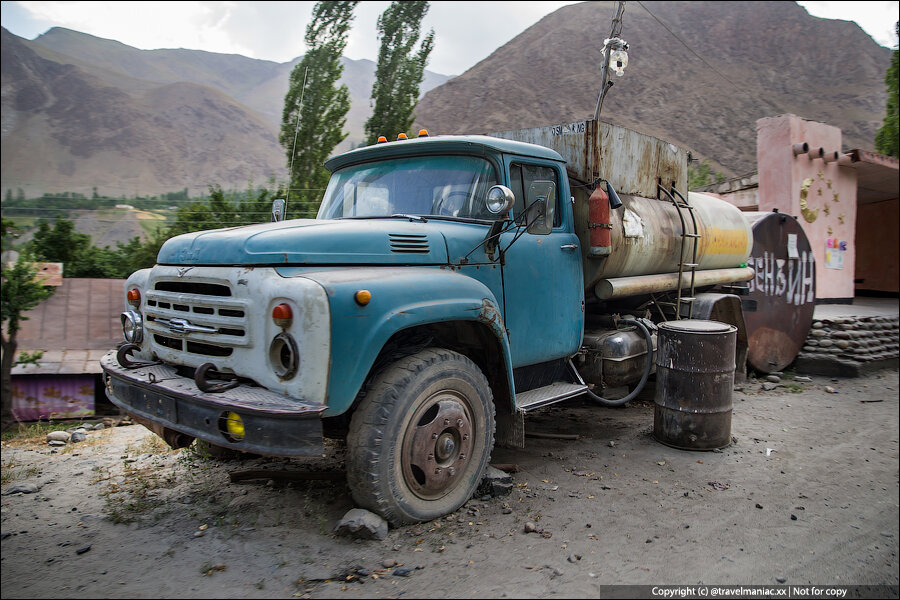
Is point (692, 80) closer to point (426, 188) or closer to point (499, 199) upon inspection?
point (426, 188)

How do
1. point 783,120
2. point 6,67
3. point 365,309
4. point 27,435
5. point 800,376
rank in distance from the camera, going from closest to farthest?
point 365,309, point 27,435, point 800,376, point 783,120, point 6,67

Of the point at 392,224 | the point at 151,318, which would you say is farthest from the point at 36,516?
the point at 392,224

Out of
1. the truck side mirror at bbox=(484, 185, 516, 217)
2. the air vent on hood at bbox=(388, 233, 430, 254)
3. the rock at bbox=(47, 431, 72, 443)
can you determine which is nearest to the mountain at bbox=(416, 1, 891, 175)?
the rock at bbox=(47, 431, 72, 443)

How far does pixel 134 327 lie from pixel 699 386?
438 centimetres

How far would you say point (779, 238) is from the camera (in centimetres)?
880

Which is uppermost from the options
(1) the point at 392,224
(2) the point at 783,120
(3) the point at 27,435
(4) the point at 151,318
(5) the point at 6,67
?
(5) the point at 6,67

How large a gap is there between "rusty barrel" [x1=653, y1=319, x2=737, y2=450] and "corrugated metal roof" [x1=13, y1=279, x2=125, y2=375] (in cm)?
949

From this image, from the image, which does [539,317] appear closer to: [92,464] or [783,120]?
[92,464]

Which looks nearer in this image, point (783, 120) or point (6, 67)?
point (783, 120)

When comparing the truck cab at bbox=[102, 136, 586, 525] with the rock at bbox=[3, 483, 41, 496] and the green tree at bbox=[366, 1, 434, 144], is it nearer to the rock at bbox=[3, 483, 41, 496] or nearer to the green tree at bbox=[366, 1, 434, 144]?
the rock at bbox=[3, 483, 41, 496]

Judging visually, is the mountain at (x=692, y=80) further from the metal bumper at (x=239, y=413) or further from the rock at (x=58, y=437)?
the metal bumper at (x=239, y=413)

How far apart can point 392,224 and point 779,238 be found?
7.35 m

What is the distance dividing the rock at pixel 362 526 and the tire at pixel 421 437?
0.15 feet

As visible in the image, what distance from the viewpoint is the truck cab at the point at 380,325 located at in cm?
293
